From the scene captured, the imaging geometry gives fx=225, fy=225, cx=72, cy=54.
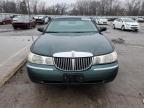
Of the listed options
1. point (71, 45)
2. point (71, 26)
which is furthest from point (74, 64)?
point (71, 26)

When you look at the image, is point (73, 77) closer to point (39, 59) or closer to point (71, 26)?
point (39, 59)

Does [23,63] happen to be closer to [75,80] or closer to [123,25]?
[75,80]

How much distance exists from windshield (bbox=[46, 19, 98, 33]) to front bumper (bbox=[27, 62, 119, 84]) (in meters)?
1.95

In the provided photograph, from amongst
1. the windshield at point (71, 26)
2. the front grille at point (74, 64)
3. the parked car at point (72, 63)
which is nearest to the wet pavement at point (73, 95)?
the parked car at point (72, 63)

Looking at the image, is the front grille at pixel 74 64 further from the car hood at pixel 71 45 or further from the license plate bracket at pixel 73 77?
the car hood at pixel 71 45

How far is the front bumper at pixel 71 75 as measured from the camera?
3928 mm

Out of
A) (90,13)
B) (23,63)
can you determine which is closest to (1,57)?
(23,63)

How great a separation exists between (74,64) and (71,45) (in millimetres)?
532

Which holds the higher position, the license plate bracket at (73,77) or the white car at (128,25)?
the license plate bracket at (73,77)

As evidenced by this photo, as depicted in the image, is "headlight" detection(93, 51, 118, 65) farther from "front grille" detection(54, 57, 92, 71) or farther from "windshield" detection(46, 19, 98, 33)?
"windshield" detection(46, 19, 98, 33)

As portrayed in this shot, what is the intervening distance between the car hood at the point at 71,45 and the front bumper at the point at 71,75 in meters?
0.28

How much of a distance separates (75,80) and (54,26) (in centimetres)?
250

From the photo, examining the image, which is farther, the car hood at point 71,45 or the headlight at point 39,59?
the car hood at point 71,45

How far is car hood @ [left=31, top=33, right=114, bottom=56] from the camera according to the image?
13.6 feet
